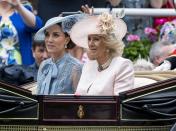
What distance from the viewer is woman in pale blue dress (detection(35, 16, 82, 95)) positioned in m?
7.56

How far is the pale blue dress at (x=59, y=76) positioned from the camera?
7.55 m

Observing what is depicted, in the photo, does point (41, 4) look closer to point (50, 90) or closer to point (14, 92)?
point (50, 90)

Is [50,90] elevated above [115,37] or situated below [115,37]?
below

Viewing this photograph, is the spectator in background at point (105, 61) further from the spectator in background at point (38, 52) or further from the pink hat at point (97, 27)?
the spectator in background at point (38, 52)

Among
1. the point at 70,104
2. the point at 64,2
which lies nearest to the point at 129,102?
the point at 70,104

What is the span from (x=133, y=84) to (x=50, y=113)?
91cm

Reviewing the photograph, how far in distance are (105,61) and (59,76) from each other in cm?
61

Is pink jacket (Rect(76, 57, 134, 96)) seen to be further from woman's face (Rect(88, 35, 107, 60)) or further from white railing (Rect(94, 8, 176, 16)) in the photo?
white railing (Rect(94, 8, 176, 16))

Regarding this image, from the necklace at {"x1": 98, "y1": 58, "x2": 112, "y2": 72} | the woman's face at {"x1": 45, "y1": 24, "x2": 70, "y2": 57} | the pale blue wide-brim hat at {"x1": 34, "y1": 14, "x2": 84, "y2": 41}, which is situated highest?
the pale blue wide-brim hat at {"x1": 34, "y1": 14, "x2": 84, "y2": 41}

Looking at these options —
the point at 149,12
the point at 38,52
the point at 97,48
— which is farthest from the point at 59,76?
the point at 149,12

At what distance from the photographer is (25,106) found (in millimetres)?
6340

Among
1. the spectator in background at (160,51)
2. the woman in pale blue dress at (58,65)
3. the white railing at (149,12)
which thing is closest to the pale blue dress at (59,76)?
the woman in pale blue dress at (58,65)

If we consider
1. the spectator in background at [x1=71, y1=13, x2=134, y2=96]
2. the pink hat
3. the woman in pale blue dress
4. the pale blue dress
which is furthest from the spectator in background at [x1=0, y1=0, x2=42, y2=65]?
the spectator in background at [x1=71, y1=13, x2=134, y2=96]

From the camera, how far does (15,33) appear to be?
29.7 feet
